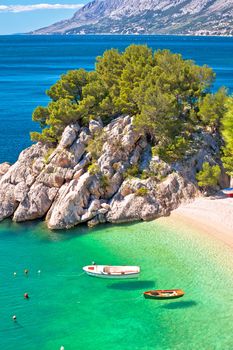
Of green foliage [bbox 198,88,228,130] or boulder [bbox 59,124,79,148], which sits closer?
boulder [bbox 59,124,79,148]

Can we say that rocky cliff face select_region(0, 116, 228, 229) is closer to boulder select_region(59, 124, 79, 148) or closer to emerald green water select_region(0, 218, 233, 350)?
boulder select_region(59, 124, 79, 148)

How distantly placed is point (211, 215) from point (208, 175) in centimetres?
573

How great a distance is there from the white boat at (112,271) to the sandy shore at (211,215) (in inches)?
485

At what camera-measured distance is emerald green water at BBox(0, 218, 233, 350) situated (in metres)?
35.9

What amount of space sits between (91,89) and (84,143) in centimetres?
885

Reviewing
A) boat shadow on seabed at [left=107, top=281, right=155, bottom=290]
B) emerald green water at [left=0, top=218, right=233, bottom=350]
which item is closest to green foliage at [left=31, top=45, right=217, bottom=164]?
emerald green water at [left=0, top=218, right=233, bottom=350]

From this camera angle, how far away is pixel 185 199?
2295 inches

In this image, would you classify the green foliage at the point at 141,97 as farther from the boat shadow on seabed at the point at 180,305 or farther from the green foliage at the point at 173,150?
the boat shadow on seabed at the point at 180,305

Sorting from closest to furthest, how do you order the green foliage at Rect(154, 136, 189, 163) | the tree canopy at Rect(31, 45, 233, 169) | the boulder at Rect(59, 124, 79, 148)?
the green foliage at Rect(154, 136, 189, 163) → the tree canopy at Rect(31, 45, 233, 169) → the boulder at Rect(59, 124, 79, 148)

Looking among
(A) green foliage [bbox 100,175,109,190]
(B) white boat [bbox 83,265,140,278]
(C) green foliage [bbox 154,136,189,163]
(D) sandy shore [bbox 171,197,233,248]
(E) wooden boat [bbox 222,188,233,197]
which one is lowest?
(B) white boat [bbox 83,265,140,278]

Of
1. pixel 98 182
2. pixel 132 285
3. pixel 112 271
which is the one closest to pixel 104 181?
pixel 98 182

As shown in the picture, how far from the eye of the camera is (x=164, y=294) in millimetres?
40156

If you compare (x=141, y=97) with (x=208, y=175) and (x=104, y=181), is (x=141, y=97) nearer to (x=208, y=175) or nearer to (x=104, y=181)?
(x=104, y=181)

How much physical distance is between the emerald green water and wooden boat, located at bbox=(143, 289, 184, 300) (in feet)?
1.61
